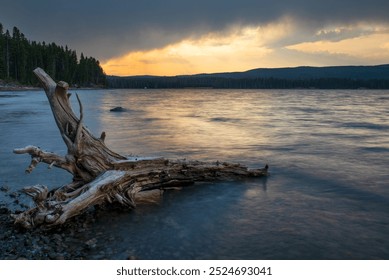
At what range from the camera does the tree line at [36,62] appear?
10475 centimetres

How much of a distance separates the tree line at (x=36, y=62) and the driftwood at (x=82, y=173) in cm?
9687

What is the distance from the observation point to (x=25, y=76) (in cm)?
10806

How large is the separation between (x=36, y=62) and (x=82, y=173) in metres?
118

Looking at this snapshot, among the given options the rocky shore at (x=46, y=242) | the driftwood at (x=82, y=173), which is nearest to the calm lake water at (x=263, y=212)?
the rocky shore at (x=46, y=242)

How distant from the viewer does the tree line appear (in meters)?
105

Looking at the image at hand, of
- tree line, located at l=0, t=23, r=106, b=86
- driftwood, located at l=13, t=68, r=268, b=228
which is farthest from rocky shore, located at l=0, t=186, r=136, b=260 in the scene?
tree line, located at l=0, t=23, r=106, b=86

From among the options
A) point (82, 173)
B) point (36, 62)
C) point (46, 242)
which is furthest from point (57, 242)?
point (36, 62)

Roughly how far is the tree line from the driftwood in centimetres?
9687

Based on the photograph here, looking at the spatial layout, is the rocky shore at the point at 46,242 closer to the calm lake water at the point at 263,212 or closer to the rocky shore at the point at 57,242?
the rocky shore at the point at 57,242

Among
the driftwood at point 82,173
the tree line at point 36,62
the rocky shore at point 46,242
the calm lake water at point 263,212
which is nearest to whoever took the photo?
the rocky shore at point 46,242

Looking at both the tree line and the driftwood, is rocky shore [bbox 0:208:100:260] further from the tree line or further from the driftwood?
the tree line

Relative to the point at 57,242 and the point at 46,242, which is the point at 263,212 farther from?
the point at 46,242

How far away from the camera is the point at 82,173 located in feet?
30.3

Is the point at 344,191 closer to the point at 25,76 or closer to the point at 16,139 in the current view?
the point at 16,139
